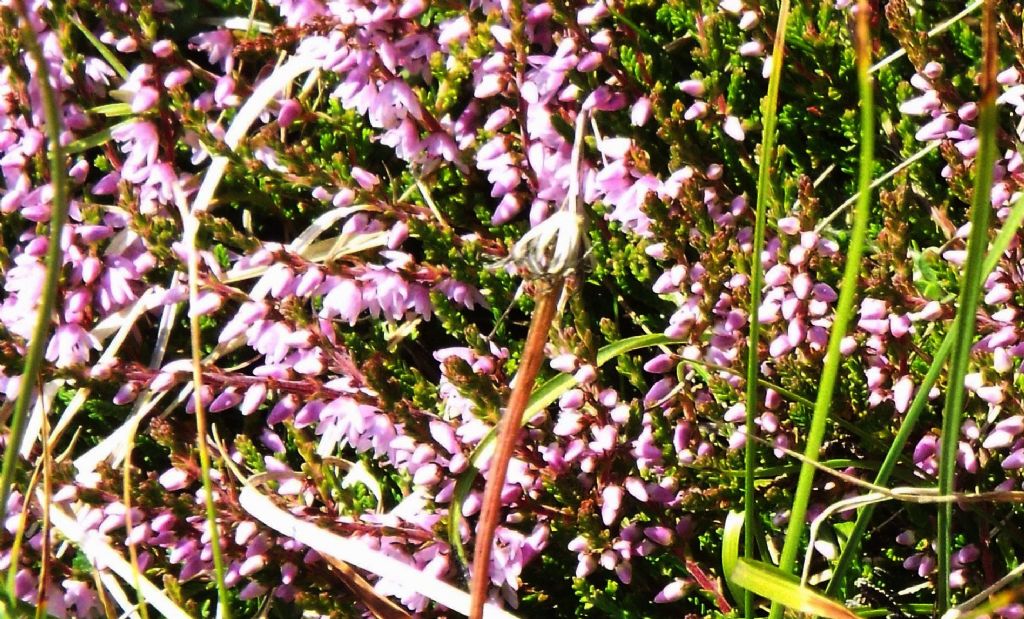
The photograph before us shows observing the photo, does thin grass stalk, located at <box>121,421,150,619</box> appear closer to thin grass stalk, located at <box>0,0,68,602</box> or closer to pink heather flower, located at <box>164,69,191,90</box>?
thin grass stalk, located at <box>0,0,68,602</box>

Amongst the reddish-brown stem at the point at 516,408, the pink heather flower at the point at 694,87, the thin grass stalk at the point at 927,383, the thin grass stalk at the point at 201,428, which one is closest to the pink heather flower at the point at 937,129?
the pink heather flower at the point at 694,87

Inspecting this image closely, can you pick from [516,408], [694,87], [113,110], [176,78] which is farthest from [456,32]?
[516,408]

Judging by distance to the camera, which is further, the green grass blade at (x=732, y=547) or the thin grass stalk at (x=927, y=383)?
the green grass blade at (x=732, y=547)

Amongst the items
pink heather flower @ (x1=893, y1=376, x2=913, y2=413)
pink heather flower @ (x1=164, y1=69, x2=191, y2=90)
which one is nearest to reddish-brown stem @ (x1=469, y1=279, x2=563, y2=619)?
pink heather flower @ (x1=893, y1=376, x2=913, y2=413)

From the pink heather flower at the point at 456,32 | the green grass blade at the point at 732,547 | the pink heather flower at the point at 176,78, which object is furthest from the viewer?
the pink heather flower at the point at 176,78

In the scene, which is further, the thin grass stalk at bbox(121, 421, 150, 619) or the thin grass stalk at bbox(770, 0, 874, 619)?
the thin grass stalk at bbox(121, 421, 150, 619)

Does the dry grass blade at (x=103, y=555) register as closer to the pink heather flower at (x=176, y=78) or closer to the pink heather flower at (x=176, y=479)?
the pink heather flower at (x=176, y=479)
